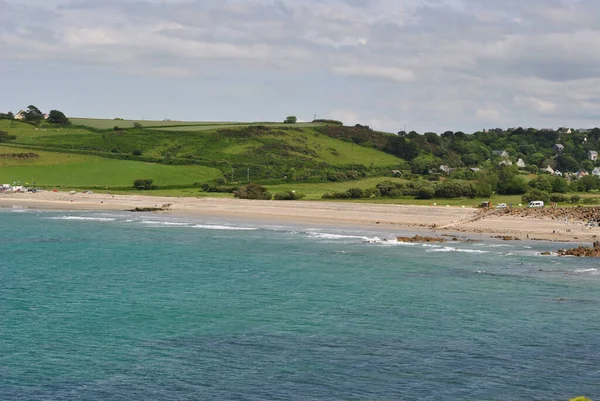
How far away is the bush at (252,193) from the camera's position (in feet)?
362

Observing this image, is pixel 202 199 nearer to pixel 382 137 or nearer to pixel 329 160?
pixel 329 160

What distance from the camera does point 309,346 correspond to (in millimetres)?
31188

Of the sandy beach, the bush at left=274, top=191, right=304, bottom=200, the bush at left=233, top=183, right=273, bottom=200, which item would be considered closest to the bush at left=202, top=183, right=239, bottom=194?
the bush at left=233, top=183, right=273, bottom=200

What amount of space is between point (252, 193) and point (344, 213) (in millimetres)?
24153

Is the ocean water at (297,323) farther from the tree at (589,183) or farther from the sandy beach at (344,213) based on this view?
the tree at (589,183)

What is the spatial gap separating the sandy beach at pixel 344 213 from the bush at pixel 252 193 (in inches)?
169

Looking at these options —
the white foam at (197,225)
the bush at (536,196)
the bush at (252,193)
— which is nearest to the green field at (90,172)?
the bush at (252,193)

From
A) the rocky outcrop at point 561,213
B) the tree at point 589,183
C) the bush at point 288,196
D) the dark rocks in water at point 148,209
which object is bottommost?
the dark rocks in water at point 148,209

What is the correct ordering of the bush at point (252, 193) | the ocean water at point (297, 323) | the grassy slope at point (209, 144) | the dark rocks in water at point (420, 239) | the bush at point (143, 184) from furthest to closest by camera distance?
the grassy slope at point (209, 144) → the bush at point (143, 184) → the bush at point (252, 193) → the dark rocks in water at point (420, 239) → the ocean water at point (297, 323)

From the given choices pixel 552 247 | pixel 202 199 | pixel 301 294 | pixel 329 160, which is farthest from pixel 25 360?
pixel 329 160

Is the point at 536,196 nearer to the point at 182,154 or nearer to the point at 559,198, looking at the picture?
the point at 559,198

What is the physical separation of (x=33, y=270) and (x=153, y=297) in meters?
13.0

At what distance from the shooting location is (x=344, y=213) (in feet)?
295

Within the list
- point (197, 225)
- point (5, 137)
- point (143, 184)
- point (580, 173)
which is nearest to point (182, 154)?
point (143, 184)
